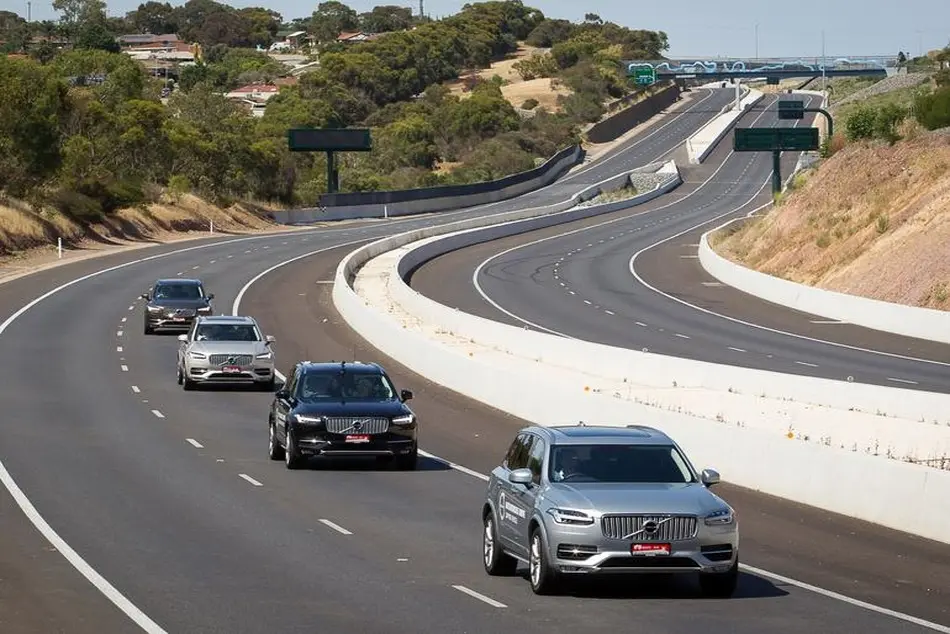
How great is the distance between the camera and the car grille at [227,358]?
37.5 metres

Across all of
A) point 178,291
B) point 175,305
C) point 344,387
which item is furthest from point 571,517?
point 178,291

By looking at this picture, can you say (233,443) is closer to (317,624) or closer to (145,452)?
(145,452)

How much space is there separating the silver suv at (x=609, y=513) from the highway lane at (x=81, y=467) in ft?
8.67

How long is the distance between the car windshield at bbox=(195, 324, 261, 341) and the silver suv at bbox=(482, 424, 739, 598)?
2304 centimetres

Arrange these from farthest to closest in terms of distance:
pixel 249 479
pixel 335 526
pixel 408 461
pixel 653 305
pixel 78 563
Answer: pixel 653 305 → pixel 408 461 → pixel 249 479 → pixel 335 526 → pixel 78 563

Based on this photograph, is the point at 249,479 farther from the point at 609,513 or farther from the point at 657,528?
the point at 657,528

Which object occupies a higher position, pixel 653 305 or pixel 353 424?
pixel 353 424

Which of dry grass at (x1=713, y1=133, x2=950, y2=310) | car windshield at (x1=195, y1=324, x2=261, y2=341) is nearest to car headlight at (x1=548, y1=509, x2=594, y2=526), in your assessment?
car windshield at (x1=195, y1=324, x2=261, y2=341)

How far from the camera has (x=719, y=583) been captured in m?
14.9

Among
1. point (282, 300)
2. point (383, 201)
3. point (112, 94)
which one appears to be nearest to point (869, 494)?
point (282, 300)

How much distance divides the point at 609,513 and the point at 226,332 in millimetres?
25334

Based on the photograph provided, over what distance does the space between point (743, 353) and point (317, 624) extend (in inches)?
1329

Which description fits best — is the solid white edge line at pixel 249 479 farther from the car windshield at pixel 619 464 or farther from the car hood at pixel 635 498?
the car hood at pixel 635 498

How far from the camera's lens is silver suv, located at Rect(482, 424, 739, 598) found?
14.5 meters
